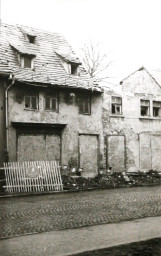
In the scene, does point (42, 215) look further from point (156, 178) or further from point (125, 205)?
point (156, 178)

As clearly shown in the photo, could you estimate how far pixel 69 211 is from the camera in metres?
11.0

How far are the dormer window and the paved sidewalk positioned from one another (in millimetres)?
14084

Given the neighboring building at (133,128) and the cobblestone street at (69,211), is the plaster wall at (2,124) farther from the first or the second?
the neighboring building at (133,128)

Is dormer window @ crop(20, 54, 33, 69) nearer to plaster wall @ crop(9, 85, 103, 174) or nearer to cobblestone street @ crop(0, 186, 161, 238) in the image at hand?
plaster wall @ crop(9, 85, 103, 174)

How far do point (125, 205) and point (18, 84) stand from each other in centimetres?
1017

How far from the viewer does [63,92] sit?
21109mm

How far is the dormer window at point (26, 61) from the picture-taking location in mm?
20492

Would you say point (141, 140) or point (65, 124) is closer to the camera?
point (65, 124)

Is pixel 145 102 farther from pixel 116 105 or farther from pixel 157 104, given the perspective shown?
pixel 116 105

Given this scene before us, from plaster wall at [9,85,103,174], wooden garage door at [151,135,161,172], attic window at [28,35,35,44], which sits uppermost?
Result: attic window at [28,35,35,44]

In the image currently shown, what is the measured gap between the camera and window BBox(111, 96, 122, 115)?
76.6ft

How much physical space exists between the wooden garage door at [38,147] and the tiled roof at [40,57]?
3.14 meters

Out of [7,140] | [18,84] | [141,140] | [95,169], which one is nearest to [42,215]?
[7,140]

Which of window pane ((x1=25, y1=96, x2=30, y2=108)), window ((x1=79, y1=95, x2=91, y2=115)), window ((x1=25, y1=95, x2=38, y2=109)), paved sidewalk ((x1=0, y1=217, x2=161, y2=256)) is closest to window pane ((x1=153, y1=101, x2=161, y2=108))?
window ((x1=79, y1=95, x2=91, y2=115))
